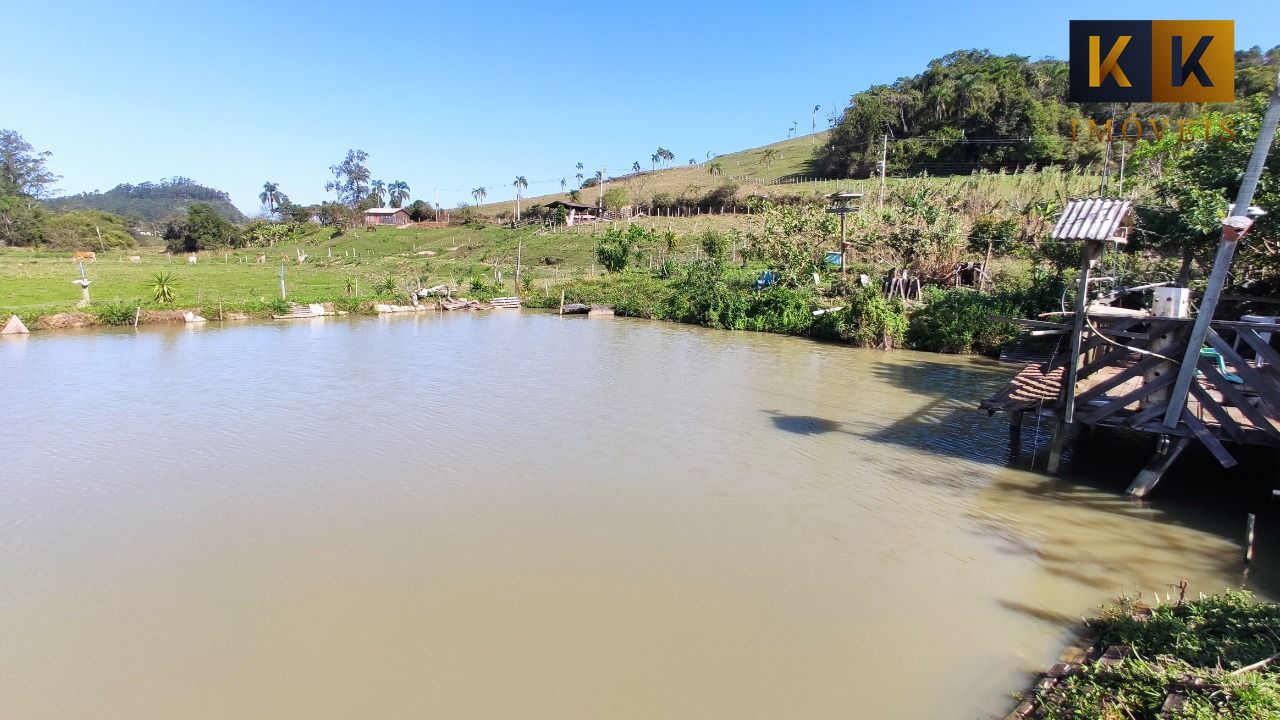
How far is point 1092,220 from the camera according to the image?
7.32 m

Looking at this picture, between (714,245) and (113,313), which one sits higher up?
(714,245)

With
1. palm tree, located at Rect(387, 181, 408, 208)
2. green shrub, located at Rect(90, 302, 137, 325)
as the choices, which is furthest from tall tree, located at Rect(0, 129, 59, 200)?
green shrub, located at Rect(90, 302, 137, 325)

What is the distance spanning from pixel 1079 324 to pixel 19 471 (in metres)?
13.0

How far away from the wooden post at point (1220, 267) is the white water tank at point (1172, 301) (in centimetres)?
27

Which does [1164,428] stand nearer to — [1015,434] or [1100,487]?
[1100,487]

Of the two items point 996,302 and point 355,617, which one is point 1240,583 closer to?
point 355,617

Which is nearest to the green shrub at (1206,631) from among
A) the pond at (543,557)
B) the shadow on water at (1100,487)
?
the pond at (543,557)

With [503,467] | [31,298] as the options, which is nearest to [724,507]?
[503,467]

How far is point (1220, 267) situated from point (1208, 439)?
68.6 inches

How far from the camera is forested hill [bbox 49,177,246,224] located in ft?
487

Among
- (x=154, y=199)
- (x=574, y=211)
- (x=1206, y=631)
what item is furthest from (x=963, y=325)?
(x=154, y=199)

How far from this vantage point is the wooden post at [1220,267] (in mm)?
6439

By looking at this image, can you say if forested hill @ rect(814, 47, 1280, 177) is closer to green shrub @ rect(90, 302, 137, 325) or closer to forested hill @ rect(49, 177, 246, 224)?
green shrub @ rect(90, 302, 137, 325)

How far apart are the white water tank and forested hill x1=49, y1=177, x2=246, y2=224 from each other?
6387 inches
